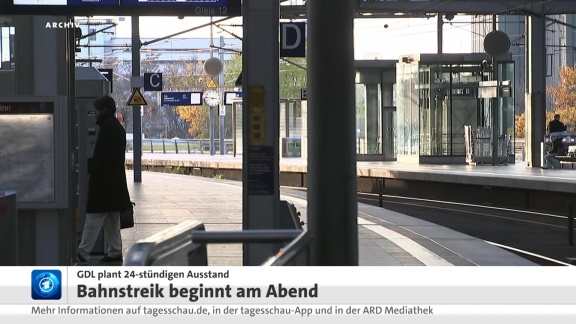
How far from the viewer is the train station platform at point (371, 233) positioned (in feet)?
43.9

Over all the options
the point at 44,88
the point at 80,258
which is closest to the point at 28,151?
the point at 44,88

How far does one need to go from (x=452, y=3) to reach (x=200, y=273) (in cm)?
3090

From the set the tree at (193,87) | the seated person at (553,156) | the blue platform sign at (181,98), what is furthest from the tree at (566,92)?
the seated person at (553,156)

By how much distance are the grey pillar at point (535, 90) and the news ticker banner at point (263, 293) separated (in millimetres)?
30301

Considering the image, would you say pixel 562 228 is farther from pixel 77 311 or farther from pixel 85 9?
pixel 77 311

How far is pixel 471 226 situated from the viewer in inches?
834

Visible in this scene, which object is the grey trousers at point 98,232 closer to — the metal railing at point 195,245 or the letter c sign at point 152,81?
the metal railing at point 195,245

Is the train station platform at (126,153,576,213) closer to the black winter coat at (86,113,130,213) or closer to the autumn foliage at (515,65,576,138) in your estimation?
the black winter coat at (86,113,130,213)

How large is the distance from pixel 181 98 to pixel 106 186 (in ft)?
165

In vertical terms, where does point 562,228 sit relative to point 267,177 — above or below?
below

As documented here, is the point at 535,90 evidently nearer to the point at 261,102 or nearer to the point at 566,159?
the point at 566,159

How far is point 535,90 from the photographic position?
120ft

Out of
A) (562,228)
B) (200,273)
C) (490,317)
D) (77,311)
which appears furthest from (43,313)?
(562,228)

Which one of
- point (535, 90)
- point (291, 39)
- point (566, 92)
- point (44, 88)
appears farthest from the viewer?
point (566, 92)
